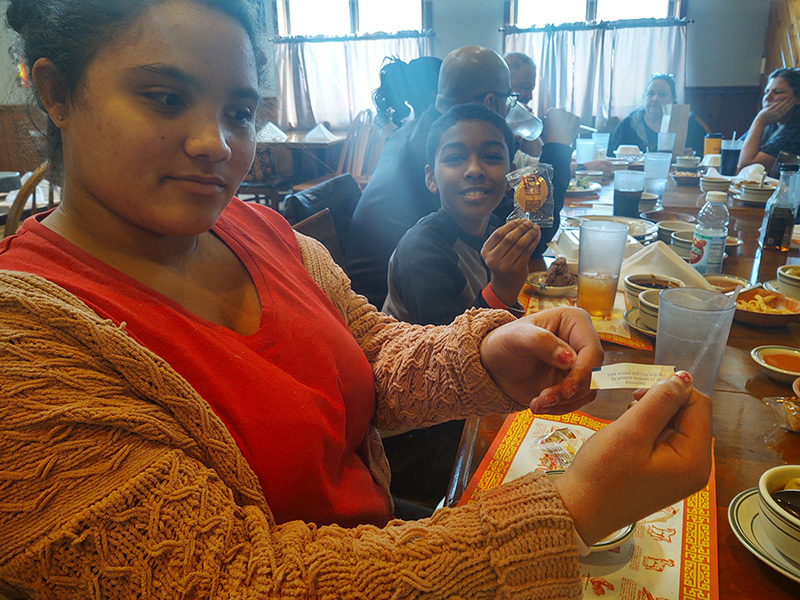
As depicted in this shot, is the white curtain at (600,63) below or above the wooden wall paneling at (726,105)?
above

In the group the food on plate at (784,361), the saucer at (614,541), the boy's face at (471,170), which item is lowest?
the saucer at (614,541)

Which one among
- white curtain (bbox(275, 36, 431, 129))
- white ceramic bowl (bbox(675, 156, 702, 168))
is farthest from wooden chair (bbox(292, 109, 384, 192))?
white ceramic bowl (bbox(675, 156, 702, 168))

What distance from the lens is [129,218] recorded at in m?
0.71

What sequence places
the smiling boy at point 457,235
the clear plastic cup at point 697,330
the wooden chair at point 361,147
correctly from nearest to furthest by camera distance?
the clear plastic cup at point 697,330 < the smiling boy at point 457,235 < the wooden chair at point 361,147

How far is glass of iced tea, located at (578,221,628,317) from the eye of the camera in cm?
142

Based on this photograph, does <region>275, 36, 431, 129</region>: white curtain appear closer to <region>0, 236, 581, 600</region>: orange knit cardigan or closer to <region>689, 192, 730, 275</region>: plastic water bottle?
<region>689, 192, 730, 275</region>: plastic water bottle

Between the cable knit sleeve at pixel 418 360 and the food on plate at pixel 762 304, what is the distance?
0.82 metres

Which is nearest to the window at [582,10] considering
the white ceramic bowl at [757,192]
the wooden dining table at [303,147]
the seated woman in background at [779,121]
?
the wooden dining table at [303,147]

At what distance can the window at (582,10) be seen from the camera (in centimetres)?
686

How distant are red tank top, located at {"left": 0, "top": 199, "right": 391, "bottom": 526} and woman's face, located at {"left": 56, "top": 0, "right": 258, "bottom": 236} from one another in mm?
98

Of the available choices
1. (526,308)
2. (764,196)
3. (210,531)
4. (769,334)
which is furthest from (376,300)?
(764,196)

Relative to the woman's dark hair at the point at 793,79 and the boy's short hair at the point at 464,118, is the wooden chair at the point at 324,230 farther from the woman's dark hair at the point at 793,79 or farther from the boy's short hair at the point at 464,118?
the woman's dark hair at the point at 793,79

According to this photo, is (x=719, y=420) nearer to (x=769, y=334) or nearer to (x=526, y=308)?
(x=769, y=334)

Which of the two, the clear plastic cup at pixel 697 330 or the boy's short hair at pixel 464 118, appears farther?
the boy's short hair at pixel 464 118
